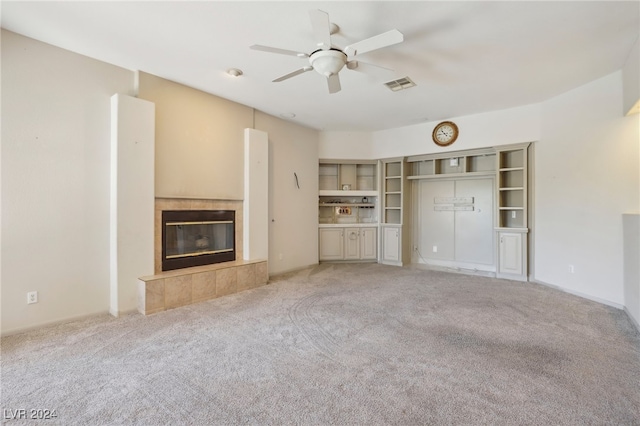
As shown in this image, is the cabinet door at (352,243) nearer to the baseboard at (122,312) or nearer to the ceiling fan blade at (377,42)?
the baseboard at (122,312)

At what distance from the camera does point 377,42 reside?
233cm

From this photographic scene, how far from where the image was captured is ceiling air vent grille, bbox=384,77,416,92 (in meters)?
3.75

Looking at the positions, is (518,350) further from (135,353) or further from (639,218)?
(135,353)

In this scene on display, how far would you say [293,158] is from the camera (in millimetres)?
5617

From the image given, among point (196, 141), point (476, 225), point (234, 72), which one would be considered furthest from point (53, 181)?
point (476, 225)

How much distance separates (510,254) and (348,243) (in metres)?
2.90

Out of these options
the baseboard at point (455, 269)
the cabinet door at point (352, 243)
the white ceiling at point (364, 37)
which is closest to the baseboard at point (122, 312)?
the white ceiling at point (364, 37)

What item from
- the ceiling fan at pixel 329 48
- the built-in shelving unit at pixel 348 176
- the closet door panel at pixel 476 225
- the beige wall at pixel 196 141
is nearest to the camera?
the ceiling fan at pixel 329 48

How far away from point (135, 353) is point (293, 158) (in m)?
3.99

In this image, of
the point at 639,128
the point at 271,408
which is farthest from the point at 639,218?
the point at 271,408

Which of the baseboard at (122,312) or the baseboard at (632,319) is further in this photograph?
the baseboard at (122,312)

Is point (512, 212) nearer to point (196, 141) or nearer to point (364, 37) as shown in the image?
point (364, 37)

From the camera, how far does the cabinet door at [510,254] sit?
4.85 meters

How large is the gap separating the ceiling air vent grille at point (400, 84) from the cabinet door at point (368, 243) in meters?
3.16
